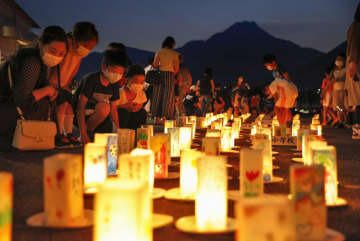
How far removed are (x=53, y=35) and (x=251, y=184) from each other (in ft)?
9.63

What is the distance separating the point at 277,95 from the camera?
7.12m

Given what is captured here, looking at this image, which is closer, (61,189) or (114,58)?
(61,189)

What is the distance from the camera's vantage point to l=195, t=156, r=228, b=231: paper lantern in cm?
186

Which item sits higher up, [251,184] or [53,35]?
[53,35]

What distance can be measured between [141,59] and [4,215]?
6389 cm

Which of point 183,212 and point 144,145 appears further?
point 144,145

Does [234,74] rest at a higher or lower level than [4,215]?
higher

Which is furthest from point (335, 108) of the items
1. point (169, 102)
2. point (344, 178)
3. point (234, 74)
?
point (234, 74)

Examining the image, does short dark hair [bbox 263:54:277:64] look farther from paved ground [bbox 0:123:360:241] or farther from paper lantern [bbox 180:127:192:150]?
paper lantern [bbox 180:127:192:150]

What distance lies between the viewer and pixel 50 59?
4.39 meters

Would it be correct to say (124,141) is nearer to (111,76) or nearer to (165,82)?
(111,76)

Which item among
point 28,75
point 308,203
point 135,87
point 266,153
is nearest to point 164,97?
point 135,87

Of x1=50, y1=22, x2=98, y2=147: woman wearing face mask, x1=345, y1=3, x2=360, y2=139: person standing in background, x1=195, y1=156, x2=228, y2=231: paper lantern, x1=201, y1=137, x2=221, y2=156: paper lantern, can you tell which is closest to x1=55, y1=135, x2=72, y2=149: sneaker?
x1=50, y1=22, x2=98, y2=147: woman wearing face mask

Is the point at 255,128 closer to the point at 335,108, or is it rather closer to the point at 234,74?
the point at 335,108
